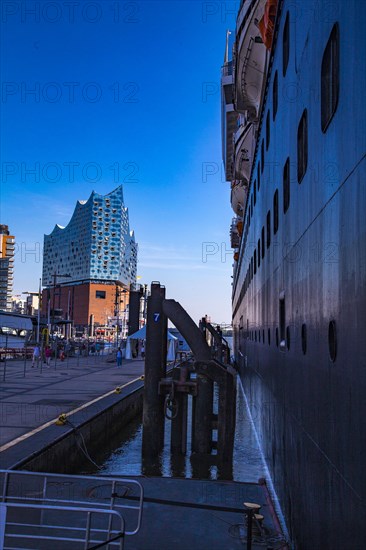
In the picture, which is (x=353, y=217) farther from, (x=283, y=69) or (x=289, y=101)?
(x=283, y=69)

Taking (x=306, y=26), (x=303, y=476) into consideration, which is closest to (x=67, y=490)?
(x=303, y=476)

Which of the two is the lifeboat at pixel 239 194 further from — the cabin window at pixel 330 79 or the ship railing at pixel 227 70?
the cabin window at pixel 330 79

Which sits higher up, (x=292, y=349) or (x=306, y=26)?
(x=306, y=26)

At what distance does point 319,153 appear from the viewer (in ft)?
18.9

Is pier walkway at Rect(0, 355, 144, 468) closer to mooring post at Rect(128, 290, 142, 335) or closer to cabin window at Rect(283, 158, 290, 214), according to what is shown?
cabin window at Rect(283, 158, 290, 214)

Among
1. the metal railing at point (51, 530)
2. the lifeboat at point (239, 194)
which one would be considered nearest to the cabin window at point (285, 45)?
the metal railing at point (51, 530)

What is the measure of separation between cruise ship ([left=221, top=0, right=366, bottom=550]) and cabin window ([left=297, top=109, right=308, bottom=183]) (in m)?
0.02

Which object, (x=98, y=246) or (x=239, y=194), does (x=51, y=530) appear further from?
(x=98, y=246)

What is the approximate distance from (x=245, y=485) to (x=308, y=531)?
3676 millimetres

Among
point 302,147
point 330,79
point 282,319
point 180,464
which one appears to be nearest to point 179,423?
point 180,464

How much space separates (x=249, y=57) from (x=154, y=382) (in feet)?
41.7

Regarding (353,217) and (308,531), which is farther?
(308,531)

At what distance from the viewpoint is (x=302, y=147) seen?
736 centimetres

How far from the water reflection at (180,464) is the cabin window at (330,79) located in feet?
29.9
